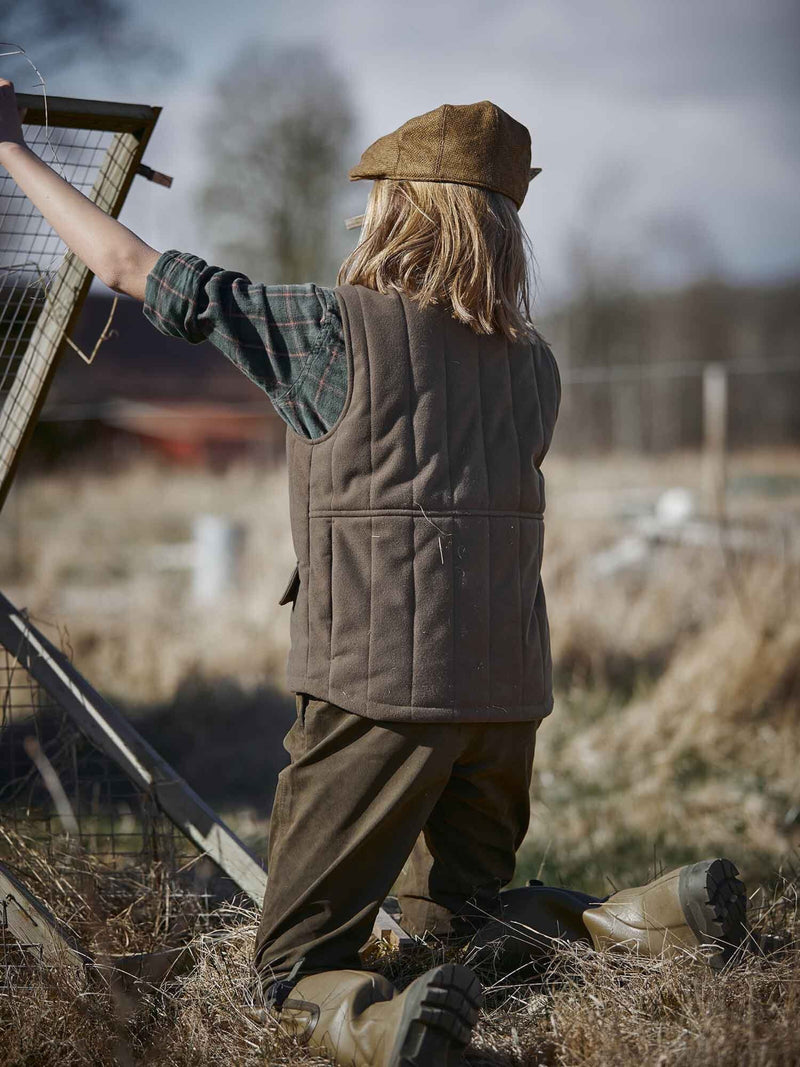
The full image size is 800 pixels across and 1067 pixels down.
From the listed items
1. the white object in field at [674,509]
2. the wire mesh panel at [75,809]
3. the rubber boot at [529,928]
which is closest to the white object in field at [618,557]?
the white object in field at [674,509]

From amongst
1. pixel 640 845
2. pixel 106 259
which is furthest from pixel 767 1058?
pixel 640 845

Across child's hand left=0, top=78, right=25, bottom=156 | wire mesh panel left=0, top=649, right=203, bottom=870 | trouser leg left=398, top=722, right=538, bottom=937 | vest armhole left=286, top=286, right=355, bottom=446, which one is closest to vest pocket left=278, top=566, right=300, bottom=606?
vest armhole left=286, top=286, right=355, bottom=446

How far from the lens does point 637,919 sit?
215 centimetres

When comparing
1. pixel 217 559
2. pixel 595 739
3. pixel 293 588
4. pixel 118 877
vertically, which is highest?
pixel 293 588

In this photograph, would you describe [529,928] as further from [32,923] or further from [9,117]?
[9,117]

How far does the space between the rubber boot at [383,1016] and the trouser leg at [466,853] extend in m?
0.42

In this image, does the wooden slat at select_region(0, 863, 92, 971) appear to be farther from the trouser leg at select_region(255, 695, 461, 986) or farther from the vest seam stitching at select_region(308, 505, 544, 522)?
the vest seam stitching at select_region(308, 505, 544, 522)

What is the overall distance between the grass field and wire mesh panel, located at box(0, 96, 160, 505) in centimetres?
134

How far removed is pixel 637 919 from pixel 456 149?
1.59 metres

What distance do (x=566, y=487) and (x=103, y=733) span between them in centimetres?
941

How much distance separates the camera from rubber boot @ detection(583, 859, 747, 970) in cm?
204

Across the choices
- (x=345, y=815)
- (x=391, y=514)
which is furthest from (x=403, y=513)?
(x=345, y=815)

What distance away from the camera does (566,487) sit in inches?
459

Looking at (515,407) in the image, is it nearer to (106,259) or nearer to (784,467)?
(106,259)
